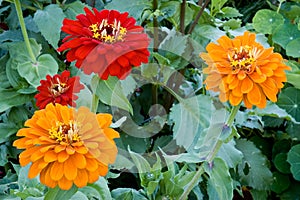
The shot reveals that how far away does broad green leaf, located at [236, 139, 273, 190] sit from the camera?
1079 millimetres

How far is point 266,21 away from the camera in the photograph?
51.7 inches

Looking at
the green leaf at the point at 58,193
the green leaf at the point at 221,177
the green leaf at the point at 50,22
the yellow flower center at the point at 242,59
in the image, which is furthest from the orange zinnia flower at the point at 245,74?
the green leaf at the point at 50,22

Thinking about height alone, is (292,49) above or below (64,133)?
below

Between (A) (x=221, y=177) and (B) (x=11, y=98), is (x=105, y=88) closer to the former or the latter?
(A) (x=221, y=177)

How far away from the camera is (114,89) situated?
2.09 feet

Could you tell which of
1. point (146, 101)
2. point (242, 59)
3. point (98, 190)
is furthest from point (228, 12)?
point (98, 190)

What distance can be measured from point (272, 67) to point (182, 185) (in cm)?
23

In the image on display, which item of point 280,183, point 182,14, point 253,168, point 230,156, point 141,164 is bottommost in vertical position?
point 280,183

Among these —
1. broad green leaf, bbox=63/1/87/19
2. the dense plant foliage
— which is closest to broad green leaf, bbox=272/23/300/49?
the dense plant foliage

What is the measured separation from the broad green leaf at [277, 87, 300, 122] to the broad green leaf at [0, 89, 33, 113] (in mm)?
628

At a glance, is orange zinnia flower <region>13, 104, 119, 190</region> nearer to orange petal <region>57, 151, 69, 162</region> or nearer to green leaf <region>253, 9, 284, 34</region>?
orange petal <region>57, 151, 69, 162</region>

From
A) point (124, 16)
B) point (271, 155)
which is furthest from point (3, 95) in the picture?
point (271, 155)

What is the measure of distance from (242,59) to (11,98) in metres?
0.49

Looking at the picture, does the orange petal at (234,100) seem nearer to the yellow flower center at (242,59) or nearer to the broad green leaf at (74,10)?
the yellow flower center at (242,59)
